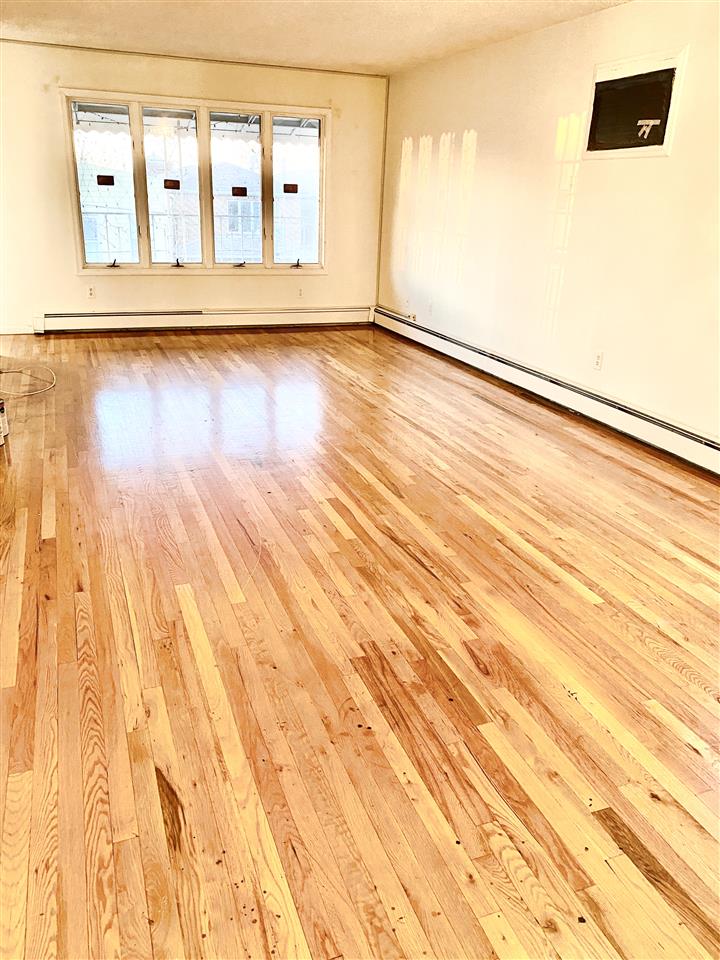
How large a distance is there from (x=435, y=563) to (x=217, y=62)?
5998 millimetres

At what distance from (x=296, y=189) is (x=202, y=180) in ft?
3.23

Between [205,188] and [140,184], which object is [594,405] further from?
[140,184]

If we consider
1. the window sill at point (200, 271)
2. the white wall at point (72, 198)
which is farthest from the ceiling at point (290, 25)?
the window sill at point (200, 271)

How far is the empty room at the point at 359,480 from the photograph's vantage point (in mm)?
1605

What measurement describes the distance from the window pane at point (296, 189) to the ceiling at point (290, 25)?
74 cm

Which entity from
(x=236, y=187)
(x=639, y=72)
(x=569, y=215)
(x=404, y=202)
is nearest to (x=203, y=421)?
(x=569, y=215)

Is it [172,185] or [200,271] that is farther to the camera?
[200,271]

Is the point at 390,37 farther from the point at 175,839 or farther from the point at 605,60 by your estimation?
the point at 175,839

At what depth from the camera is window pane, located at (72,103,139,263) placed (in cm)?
670

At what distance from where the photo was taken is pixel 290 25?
209 inches

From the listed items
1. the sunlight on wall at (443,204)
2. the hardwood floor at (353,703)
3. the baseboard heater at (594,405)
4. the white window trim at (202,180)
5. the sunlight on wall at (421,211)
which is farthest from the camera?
the sunlight on wall at (421,211)

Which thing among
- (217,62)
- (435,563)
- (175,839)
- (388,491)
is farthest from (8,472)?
(217,62)

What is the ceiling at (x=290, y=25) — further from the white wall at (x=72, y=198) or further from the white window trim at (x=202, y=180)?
the white window trim at (x=202, y=180)

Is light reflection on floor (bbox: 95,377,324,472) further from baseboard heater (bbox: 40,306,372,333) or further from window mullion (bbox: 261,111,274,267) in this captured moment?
window mullion (bbox: 261,111,274,267)
